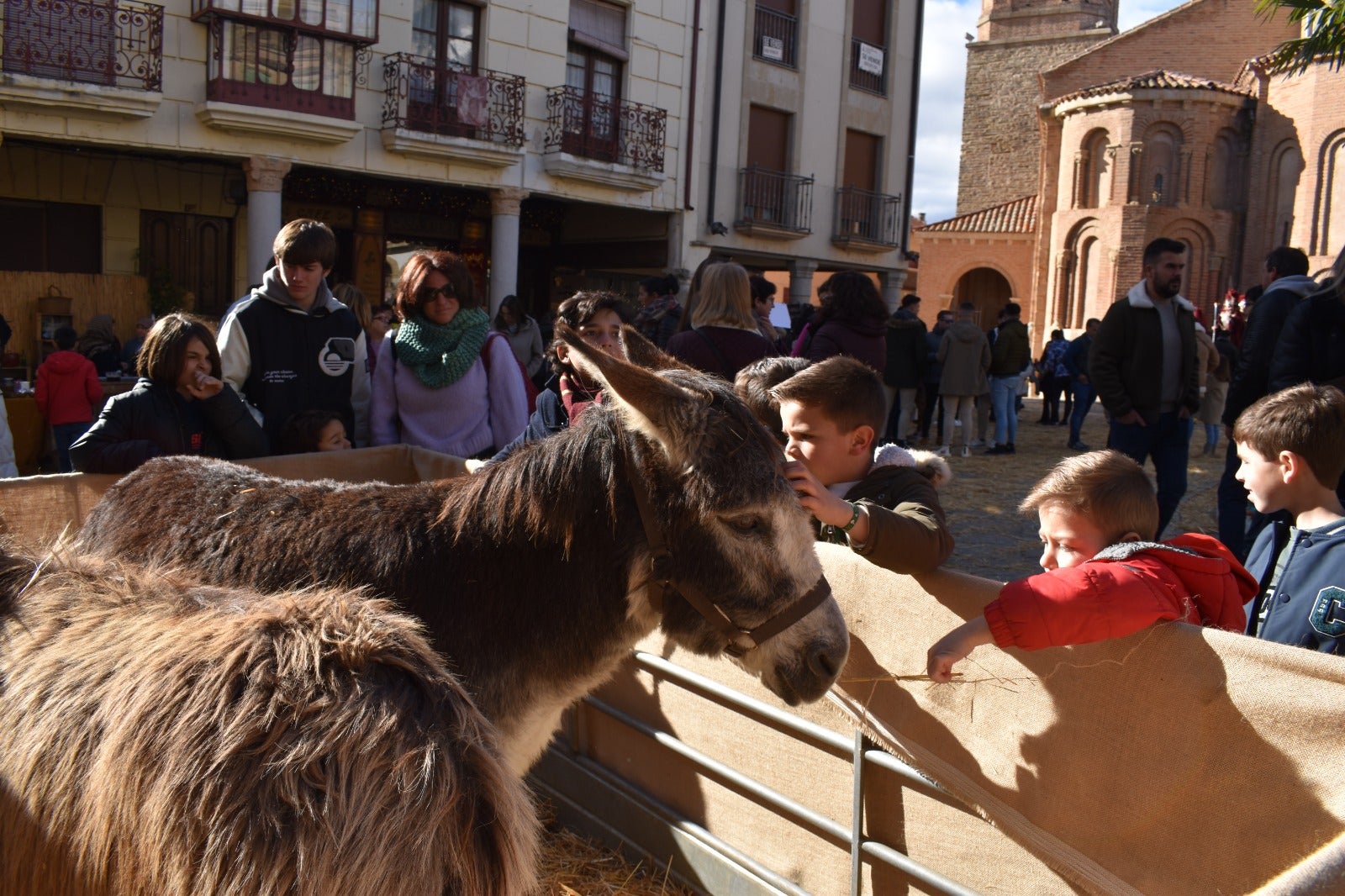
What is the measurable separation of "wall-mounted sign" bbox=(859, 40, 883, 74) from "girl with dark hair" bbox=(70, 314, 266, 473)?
78.6ft

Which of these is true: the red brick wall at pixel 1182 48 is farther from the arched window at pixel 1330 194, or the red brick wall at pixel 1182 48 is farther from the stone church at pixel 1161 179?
the arched window at pixel 1330 194

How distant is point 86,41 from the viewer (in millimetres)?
14781

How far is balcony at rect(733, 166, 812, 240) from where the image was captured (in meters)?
22.9

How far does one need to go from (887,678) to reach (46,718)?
6.23 feet

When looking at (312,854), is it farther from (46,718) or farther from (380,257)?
(380,257)

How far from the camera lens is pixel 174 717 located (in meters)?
1.32

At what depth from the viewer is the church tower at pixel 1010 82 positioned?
49031mm

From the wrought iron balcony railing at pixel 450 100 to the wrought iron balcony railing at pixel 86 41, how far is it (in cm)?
364

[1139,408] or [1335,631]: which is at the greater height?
[1139,408]

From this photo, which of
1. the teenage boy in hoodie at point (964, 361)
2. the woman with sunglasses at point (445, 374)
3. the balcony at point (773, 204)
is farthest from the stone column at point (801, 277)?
the woman with sunglasses at point (445, 374)

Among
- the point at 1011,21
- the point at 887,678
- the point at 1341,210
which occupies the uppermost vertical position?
the point at 1011,21

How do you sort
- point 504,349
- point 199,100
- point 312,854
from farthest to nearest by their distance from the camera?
point 199,100, point 504,349, point 312,854

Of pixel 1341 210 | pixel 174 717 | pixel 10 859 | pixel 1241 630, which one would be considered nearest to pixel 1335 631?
pixel 1241 630

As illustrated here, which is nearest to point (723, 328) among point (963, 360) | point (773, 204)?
point (963, 360)
